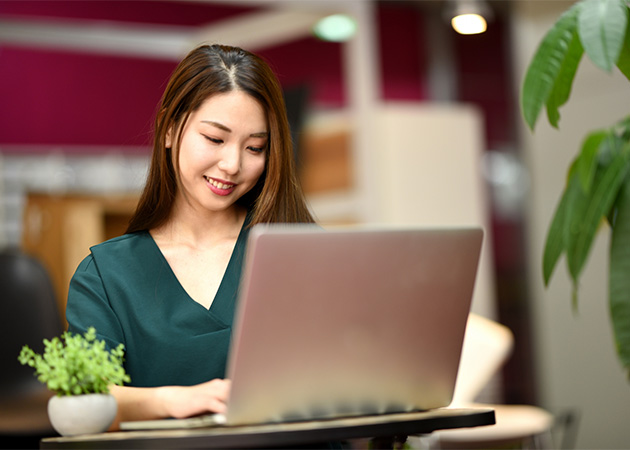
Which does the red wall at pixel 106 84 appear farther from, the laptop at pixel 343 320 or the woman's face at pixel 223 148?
the laptop at pixel 343 320

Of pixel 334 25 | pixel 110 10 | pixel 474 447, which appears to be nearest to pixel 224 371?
pixel 474 447

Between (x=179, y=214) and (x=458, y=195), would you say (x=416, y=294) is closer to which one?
(x=179, y=214)

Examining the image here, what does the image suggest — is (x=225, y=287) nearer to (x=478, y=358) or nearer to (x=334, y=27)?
(x=478, y=358)

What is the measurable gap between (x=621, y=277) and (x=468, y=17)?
2.09 m

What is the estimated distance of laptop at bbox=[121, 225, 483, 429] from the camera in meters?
1.21

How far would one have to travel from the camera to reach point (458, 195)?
5328mm

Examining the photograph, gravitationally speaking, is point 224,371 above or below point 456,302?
below

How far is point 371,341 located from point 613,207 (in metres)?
0.55

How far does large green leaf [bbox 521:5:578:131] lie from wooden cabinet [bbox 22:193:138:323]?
7.90 feet

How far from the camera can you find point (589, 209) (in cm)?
154

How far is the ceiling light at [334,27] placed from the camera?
4.94 m

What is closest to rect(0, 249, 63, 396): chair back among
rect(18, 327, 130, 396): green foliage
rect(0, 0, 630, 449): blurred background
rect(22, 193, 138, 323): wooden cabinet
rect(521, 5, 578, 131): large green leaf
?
rect(22, 193, 138, 323): wooden cabinet

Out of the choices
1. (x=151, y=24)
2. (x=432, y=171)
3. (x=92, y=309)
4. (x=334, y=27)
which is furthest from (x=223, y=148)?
(x=151, y=24)

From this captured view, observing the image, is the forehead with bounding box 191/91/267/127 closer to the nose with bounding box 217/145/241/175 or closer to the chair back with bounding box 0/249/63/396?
the nose with bounding box 217/145/241/175
